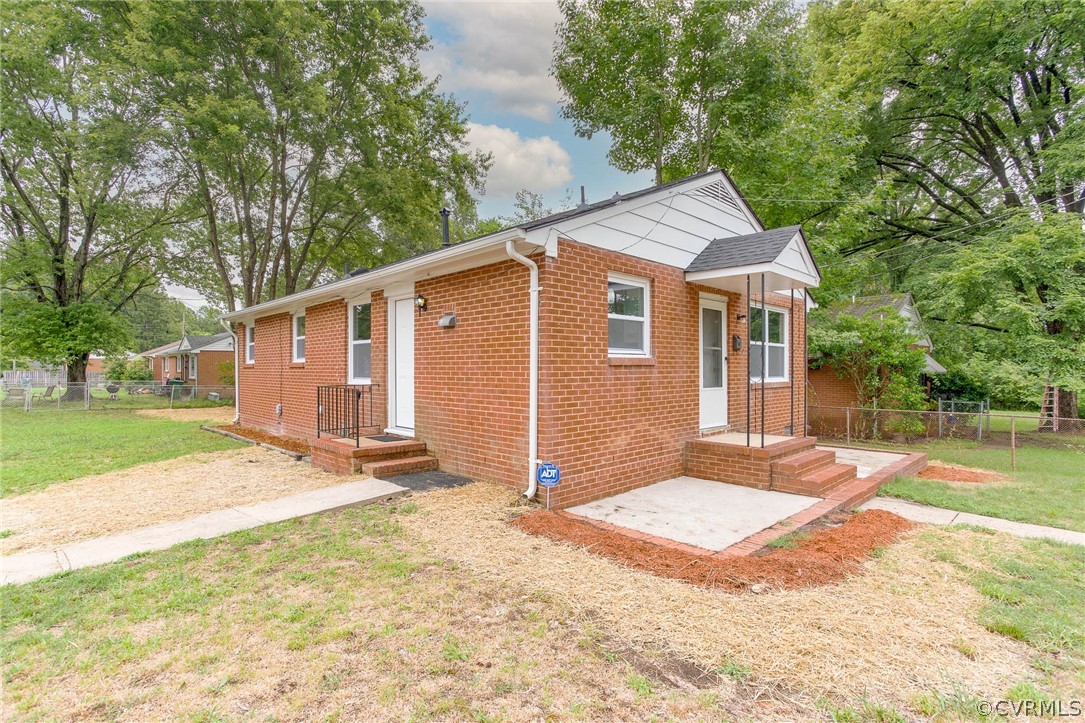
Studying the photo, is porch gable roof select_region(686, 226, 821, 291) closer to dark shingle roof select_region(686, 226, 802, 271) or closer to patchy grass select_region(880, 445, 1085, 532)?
dark shingle roof select_region(686, 226, 802, 271)

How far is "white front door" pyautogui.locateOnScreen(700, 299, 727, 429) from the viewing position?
729 centimetres

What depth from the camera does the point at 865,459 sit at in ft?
26.7

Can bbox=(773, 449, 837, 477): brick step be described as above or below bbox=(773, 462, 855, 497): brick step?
above

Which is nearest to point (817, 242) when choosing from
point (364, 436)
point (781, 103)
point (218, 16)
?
point (781, 103)

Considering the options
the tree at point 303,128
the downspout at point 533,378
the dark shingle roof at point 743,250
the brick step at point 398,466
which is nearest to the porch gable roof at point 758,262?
the dark shingle roof at point 743,250

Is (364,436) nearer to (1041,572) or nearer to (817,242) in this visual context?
(1041,572)

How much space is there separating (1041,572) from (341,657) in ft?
16.5

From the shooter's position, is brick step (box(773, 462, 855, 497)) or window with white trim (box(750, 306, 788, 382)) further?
window with white trim (box(750, 306, 788, 382))

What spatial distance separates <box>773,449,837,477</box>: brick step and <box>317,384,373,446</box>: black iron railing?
592 centimetres

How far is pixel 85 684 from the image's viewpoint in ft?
7.59

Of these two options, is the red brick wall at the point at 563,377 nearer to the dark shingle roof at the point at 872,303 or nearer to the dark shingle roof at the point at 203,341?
the dark shingle roof at the point at 872,303

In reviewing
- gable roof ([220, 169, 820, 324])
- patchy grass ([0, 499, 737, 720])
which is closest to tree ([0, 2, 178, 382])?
gable roof ([220, 169, 820, 324])

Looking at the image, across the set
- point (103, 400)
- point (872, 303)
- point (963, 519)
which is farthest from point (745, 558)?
point (103, 400)

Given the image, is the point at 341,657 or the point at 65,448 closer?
the point at 341,657
